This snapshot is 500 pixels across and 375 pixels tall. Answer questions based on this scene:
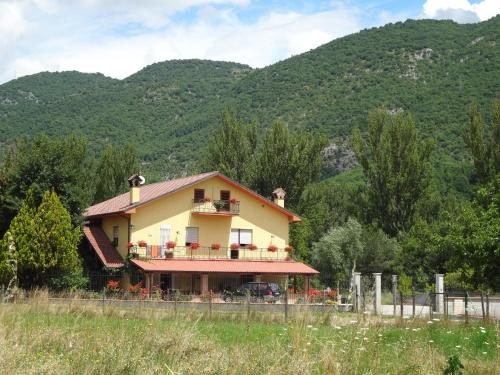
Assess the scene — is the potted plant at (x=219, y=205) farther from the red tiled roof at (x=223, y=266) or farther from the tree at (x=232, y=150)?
the tree at (x=232, y=150)

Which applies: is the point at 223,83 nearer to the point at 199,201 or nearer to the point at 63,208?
the point at 199,201

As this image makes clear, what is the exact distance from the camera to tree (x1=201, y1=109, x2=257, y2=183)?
59000mm

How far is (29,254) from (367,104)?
210 ft

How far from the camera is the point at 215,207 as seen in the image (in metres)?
47.4

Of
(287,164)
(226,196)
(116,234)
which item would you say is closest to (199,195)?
(226,196)

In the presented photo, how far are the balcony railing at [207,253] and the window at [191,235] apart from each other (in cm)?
71

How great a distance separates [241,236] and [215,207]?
2698 mm

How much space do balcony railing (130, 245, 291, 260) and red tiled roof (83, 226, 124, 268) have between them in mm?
1325

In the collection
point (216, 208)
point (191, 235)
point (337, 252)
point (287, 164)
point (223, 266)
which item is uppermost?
point (287, 164)

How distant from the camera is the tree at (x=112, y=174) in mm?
60719

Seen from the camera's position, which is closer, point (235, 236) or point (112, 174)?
point (235, 236)

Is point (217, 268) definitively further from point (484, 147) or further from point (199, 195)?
point (484, 147)

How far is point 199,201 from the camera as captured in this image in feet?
155

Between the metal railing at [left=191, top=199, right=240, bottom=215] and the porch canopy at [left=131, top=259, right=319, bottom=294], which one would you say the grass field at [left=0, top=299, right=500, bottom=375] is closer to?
the porch canopy at [left=131, top=259, right=319, bottom=294]
